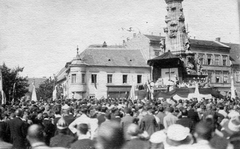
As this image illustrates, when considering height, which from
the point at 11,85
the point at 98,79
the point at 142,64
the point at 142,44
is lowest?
the point at 11,85

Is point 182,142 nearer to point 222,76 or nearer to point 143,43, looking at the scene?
point 143,43

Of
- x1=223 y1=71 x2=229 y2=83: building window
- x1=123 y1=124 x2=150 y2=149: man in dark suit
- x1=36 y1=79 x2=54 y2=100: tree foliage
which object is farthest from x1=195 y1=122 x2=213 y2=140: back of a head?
x1=36 y1=79 x2=54 y2=100: tree foliage

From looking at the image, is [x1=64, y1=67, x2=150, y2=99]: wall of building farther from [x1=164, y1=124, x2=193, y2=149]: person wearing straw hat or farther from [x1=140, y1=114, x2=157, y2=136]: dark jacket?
[x1=164, y1=124, x2=193, y2=149]: person wearing straw hat

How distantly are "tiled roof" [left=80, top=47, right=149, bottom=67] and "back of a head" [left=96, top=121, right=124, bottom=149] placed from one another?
1684 inches

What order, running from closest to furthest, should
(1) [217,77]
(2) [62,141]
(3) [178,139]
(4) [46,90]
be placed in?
(3) [178,139] < (2) [62,141] < (1) [217,77] < (4) [46,90]

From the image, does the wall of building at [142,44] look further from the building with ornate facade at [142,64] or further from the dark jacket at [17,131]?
the dark jacket at [17,131]

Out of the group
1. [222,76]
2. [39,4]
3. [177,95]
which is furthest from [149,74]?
[39,4]

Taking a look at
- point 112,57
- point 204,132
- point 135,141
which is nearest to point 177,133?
point 204,132

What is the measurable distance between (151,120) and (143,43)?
45.2 meters

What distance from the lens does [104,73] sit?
47.0 meters

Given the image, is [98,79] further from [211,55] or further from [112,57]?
[211,55]

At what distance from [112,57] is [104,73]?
11.5ft

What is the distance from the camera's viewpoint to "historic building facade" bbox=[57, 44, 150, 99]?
44.7m

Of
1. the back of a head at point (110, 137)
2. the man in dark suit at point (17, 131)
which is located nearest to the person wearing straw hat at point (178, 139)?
the back of a head at point (110, 137)
